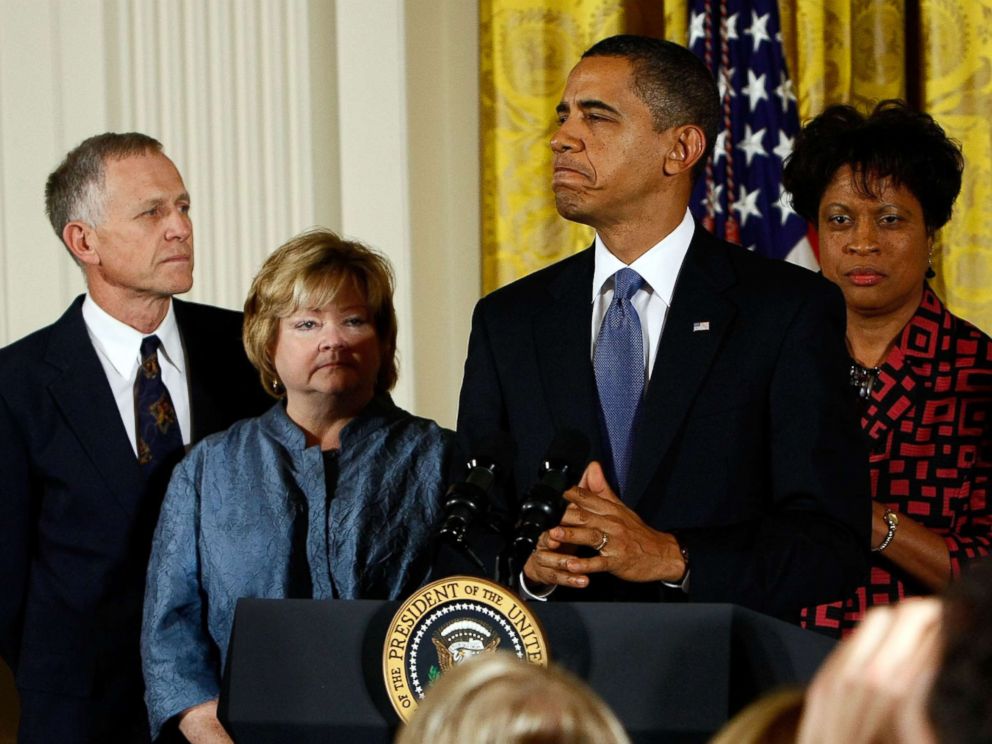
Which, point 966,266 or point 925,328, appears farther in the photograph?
point 966,266

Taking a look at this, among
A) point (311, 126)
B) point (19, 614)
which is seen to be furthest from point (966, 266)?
point (19, 614)

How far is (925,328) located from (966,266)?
52.3 inches

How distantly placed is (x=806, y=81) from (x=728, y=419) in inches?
85.0

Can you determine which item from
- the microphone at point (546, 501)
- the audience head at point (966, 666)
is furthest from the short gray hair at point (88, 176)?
the audience head at point (966, 666)

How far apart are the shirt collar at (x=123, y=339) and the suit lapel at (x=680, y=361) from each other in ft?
3.93

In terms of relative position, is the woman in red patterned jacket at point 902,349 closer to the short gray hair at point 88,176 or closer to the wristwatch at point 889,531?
the wristwatch at point 889,531

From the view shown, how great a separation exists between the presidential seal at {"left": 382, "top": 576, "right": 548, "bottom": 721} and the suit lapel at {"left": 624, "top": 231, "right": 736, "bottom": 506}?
0.58 meters

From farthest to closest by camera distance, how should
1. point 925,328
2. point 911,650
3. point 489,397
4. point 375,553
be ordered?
1. point 925,328
2. point 375,553
3. point 489,397
4. point 911,650

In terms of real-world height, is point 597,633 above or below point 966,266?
below

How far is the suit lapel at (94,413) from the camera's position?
9.70 ft

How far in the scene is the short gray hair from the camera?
319 centimetres

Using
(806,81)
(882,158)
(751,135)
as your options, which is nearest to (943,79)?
(806,81)

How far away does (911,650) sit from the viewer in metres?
0.78

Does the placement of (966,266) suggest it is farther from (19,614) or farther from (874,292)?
(19,614)
